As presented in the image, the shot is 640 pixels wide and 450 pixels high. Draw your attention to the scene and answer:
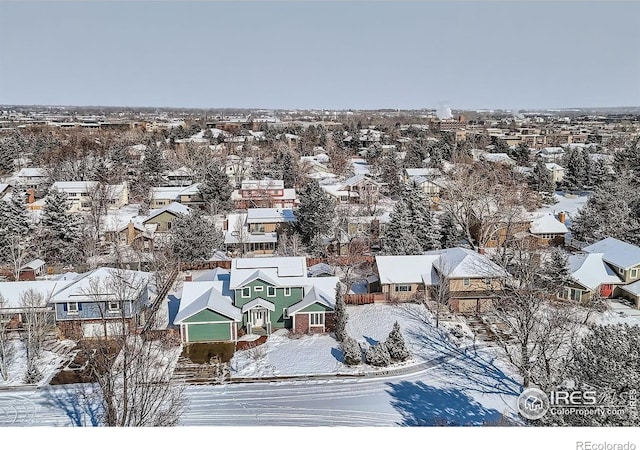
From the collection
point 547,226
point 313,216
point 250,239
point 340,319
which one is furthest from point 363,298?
point 547,226

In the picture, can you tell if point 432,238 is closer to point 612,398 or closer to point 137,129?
point 612,398

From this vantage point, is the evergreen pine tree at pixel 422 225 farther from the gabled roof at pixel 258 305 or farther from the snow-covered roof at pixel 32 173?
the snow-covered roof at pixel 32 173

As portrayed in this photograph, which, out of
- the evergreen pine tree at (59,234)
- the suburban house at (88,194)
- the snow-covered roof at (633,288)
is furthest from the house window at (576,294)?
the suburban house at (88,194)

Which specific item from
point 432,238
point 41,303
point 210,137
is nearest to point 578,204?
point 432,238

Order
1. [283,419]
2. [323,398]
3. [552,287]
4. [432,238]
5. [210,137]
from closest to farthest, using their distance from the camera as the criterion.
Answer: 1. [283,419]
2. [323,398]
3. [552,287]
4. [432,238]
5. [210,137]

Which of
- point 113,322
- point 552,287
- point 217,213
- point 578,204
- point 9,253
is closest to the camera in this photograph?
point 113,322

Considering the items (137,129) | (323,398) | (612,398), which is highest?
(137,129)

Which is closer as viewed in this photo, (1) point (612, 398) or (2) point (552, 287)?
(1) point (612, 398)

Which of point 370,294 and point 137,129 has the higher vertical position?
point 137,129
